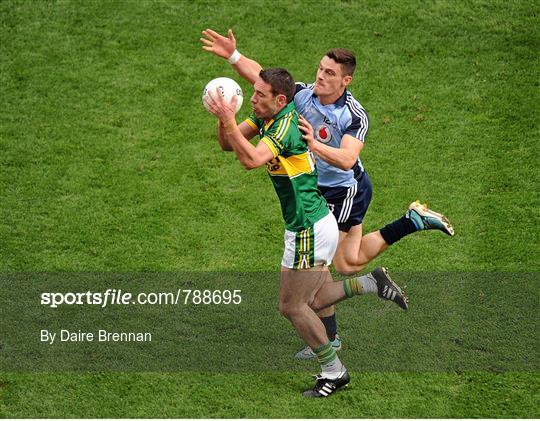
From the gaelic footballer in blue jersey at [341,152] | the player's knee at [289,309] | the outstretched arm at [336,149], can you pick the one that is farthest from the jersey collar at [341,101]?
the player's knee at [289,309]

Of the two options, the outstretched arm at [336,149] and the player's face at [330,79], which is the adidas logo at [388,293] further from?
the player's face at [330,79]

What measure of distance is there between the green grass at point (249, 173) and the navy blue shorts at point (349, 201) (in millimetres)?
1134

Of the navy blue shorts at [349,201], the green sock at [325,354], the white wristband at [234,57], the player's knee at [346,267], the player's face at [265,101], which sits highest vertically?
the white wristband at [234,57]

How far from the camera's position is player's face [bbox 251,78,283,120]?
995 centimetres

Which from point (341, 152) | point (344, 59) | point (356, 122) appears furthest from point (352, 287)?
point (344, 59)

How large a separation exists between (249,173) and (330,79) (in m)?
3.54

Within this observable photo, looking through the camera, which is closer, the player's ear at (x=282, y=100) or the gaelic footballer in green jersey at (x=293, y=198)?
the gaelic footballer in green jersey at (x=293, y=198)

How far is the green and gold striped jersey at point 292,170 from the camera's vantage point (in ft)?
32.6

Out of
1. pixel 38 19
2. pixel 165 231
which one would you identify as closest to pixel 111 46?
pixel 38 19

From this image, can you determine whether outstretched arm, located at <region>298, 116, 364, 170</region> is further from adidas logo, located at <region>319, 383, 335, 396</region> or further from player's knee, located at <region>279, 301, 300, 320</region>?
adidas logo, located at <region>319, 383, 335, 396</region>

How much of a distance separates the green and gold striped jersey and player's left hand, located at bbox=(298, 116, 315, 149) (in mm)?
59

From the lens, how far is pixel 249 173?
14000 millimetres

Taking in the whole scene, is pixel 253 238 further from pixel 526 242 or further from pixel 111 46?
pixel 111 46

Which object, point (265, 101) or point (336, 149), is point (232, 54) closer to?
point (265, 101)
